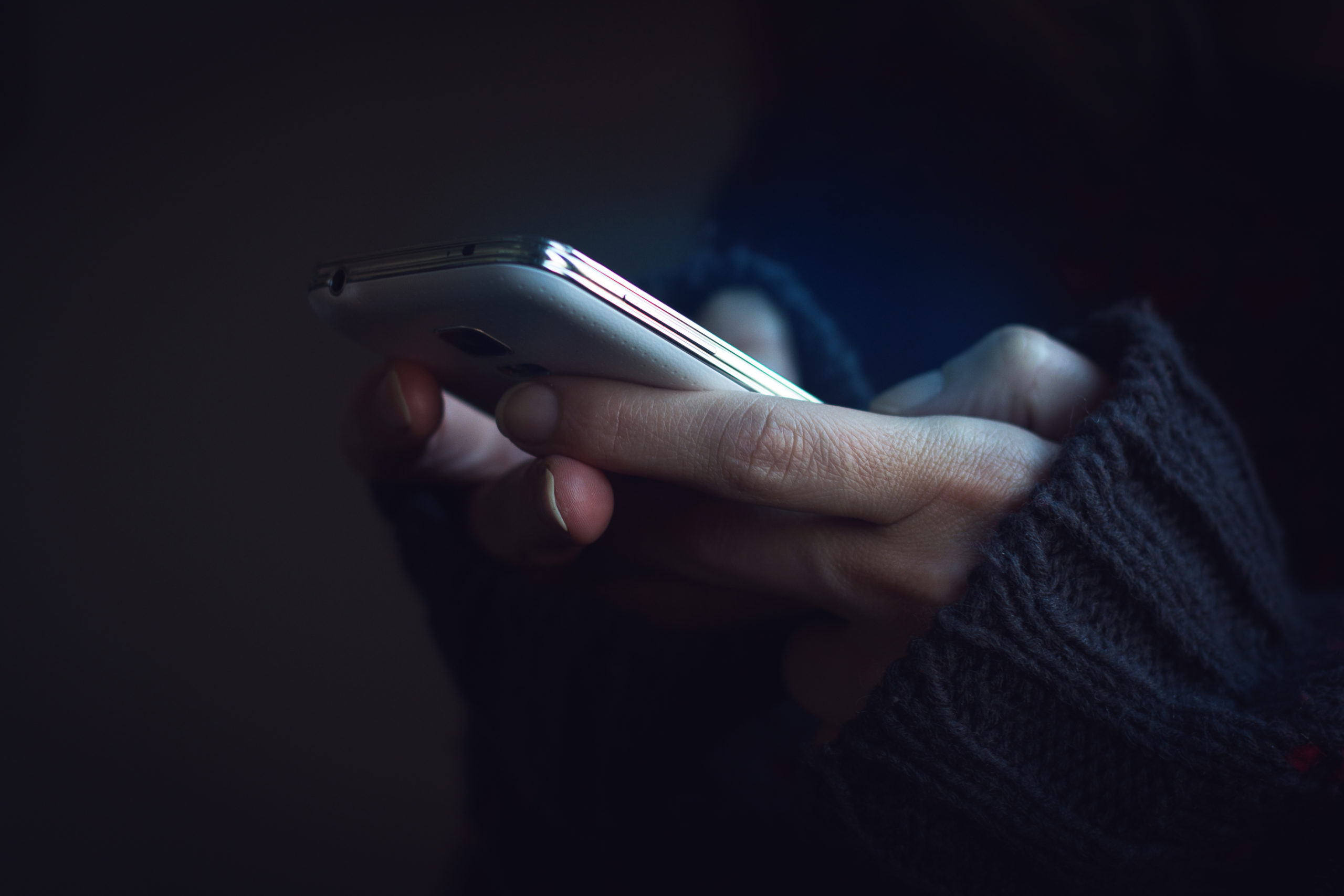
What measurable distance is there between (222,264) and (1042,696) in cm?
117

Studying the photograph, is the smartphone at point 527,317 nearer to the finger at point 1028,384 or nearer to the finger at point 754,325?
the finger at point 1028,384

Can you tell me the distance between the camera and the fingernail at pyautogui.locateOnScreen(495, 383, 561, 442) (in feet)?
1.43

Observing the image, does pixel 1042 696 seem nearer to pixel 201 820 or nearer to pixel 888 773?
pixel 888 773

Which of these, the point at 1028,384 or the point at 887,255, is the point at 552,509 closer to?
the point at 1028,384

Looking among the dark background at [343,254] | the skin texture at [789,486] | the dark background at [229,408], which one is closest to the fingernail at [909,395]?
the skin texture at [789,486]

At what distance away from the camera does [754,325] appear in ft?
2.56

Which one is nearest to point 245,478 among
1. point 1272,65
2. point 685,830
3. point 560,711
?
point 560,711

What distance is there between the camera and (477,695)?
665 millimetres

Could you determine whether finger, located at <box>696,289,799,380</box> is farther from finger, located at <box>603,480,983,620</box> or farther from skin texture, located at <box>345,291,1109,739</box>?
finger, located at <box>603,480,983,620</box>

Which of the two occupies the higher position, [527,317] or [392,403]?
[527,317]

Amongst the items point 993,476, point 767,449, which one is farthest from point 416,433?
point 993,476

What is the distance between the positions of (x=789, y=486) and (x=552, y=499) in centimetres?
16

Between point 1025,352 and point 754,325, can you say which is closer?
point 1025,352

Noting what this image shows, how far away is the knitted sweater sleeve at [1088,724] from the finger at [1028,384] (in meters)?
0.08
